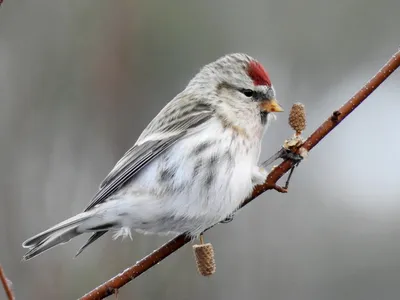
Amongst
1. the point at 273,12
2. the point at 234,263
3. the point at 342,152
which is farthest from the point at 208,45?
the point at 234,263

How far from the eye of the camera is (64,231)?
8.27 ft

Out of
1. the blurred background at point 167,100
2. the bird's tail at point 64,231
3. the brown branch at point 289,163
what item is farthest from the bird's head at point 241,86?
the blurred background at point 167,100

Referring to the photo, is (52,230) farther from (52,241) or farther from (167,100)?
(167,100)

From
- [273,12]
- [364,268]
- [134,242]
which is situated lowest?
[364,268]

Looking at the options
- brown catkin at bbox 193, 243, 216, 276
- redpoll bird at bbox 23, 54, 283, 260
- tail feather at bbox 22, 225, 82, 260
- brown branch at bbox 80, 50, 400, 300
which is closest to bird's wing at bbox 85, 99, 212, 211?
redpoll bird at bbox 23, 54, 283, 260

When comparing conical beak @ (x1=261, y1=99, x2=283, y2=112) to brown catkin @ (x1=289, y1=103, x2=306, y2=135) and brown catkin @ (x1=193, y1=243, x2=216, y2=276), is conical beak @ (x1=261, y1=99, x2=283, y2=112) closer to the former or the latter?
brown catkin @ (x1=289, y1=103, x2=306, y2=135)

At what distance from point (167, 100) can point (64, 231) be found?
3.56 metres

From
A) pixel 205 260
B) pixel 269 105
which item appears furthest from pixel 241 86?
pixel 205 260

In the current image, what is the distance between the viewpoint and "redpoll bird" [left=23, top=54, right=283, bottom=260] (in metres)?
2.54

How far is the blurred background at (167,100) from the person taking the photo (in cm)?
419

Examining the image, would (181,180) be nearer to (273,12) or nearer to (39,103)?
(39,103)

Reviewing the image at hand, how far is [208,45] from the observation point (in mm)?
6805

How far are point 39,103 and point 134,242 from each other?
139 cm

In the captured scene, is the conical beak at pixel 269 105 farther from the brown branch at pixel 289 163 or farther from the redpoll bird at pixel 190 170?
the brown branch at pixel 289 163
